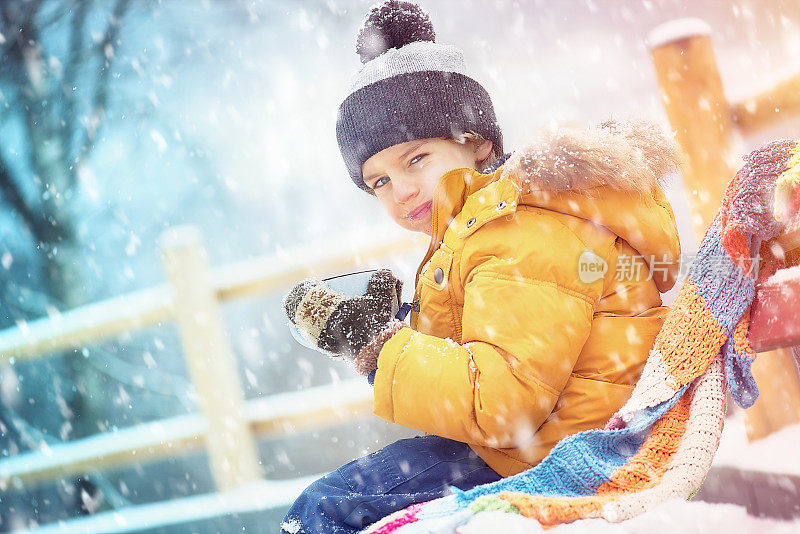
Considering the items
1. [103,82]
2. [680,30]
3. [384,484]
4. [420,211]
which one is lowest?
[384,484]

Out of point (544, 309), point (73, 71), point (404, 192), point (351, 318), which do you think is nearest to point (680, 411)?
point (544, 309)

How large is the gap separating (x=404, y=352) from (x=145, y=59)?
12.6ft

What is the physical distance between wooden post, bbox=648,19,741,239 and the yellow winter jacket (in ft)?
1.28

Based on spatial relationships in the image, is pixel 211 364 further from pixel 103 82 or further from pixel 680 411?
pixel 103 82

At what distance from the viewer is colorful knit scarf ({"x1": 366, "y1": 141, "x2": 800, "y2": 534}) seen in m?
0.58

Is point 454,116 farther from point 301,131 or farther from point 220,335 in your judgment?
point 301,131

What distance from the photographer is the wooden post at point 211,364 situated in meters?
1.75

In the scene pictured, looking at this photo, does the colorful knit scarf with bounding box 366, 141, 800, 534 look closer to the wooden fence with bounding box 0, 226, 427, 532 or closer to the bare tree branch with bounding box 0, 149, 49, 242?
the wooden fence with bounding box 0, 226, 427, 532

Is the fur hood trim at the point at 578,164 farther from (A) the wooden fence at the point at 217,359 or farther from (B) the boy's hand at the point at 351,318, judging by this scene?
(A) the wooden fence at the point at 217,359

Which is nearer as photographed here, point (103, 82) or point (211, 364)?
point (211, 364)

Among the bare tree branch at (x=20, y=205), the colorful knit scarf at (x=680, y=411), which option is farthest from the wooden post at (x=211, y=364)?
the bare tree branch at (x=20, y=205)

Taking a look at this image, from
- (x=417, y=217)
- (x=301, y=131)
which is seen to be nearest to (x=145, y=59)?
(x=301, y=131)

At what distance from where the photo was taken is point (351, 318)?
0.88m

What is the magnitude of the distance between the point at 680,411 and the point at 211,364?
137 centimetres
